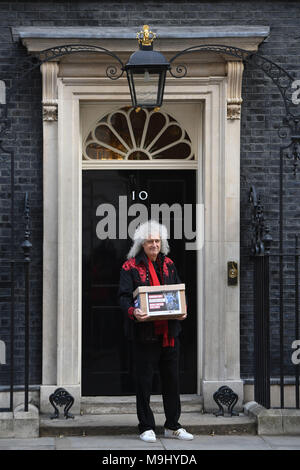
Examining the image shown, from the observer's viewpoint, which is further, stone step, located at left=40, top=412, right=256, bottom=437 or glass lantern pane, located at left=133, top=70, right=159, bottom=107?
stone step, located at left=40, top=412, right=256, bottom=437

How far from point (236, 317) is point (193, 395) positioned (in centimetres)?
99

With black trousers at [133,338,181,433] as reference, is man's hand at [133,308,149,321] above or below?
above

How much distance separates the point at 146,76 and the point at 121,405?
132 inches

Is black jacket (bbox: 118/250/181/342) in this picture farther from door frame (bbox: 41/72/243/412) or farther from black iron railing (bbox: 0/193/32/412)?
door frame (bbox: 41/72/243/412)

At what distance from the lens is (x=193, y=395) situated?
8891 mm

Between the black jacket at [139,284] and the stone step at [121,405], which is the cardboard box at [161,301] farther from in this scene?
the stone step at [121,405]

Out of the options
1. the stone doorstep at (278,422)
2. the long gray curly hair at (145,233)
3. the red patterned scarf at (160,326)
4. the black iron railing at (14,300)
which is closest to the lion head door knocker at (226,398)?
the stone doorstep at (278,422)

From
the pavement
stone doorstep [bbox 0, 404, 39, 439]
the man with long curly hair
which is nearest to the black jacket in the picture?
the man with long curly hair

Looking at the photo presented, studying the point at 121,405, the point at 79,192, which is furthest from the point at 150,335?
the point at 79,192

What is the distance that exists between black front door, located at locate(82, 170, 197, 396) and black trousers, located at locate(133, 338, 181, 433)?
4.81 ft

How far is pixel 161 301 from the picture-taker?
720 cm

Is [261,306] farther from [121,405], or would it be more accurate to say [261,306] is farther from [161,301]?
[121,405]

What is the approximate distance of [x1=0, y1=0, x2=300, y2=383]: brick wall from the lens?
28.1 feet

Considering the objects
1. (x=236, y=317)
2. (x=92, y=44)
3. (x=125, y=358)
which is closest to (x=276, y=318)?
(x=236, y=317)
